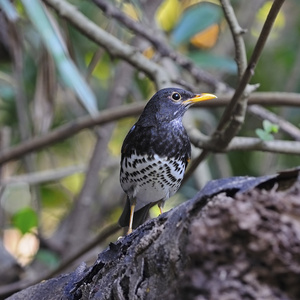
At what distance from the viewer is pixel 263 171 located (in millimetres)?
6242

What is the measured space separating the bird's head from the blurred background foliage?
97 cm

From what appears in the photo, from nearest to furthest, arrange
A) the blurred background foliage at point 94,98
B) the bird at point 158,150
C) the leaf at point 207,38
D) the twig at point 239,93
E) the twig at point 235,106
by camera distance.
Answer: the twig at point 239,93 → the twig at point 235,106 → the bird at point 158,150 → the blurred background foliage at point 94,98 → the leaf at point 207,38

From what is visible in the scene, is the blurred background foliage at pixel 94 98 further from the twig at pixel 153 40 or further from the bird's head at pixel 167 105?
the bird's head at pixel 167 105

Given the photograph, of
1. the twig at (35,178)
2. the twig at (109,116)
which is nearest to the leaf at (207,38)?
the twig at (35,178)

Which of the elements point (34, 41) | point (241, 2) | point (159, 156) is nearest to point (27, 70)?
point (34, 41)

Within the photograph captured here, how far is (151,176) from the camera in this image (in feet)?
13.3

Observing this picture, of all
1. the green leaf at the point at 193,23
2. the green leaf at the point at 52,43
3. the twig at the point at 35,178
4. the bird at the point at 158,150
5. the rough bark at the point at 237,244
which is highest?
the green leaf at the point at 52,43

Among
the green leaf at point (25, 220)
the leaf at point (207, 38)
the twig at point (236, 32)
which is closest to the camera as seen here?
the twig at point (236, 32)

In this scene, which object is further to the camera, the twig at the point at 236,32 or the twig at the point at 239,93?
the twig at the point at 236,32

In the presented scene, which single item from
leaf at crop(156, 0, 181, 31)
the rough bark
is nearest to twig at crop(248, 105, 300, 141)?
the rough bark

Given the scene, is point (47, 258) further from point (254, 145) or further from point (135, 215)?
point (254, 145)

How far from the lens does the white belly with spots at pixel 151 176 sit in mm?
3986

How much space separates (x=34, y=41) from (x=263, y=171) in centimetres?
261

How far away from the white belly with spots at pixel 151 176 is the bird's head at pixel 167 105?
12.7 inches
